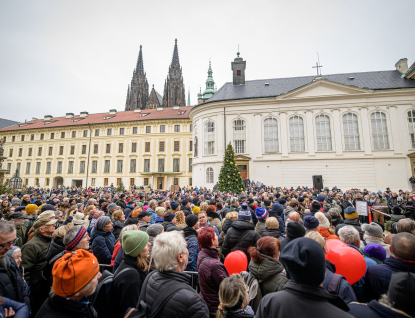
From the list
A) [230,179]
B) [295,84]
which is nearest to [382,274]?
[230,179]

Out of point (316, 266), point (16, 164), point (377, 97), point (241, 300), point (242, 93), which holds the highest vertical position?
point (242, 93)

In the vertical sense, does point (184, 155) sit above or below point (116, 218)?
above

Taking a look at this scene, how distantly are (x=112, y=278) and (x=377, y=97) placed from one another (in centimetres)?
3146

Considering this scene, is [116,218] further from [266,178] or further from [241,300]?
[266,178]

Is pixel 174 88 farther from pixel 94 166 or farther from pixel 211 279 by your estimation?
pixel 211 279

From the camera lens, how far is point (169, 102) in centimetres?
6950

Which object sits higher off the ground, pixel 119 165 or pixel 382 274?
pixel 119 165

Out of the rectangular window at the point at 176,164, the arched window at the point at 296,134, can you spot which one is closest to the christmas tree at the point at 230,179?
the arched window at the point at 296,134

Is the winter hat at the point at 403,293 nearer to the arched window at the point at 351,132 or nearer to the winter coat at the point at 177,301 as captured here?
the winter coat at the point at 177,301

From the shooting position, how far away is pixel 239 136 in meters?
27.4

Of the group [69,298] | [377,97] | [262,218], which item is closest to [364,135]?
[377,97]

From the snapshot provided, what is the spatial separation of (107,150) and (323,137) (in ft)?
121

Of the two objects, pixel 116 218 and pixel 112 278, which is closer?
pixel 112 278

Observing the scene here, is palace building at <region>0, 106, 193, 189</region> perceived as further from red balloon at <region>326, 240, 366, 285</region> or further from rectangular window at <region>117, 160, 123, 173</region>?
Result: red balloon at <region>326, 240, 366, 285</region>
